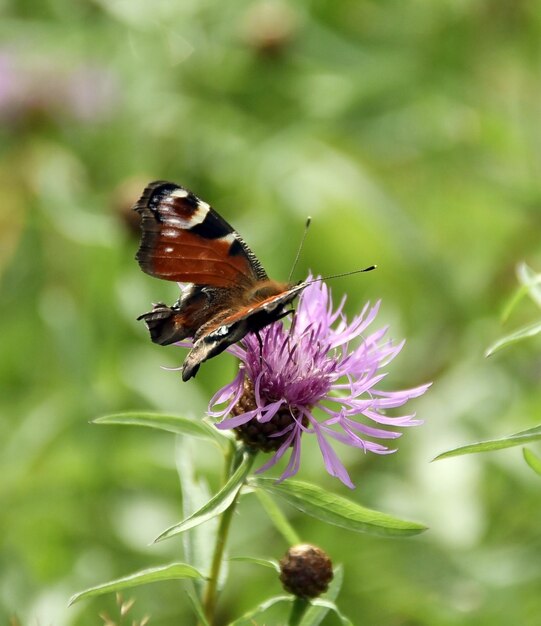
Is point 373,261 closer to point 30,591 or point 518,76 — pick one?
point 518,76

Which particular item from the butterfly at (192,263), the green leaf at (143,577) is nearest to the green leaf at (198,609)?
the green leaf at (143,577)

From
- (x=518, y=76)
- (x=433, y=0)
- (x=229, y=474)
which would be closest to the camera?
(x=229, y=474)

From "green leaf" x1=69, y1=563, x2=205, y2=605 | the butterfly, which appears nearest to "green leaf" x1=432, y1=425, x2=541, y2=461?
"green leaf" x1=69, y1=563, x2=205, y2=605

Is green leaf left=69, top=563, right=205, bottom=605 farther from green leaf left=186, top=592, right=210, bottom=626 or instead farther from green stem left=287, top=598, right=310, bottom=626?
green stem left=287, top=598, right=310, bottom=626

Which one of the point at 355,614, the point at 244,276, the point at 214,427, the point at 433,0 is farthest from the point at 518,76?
the point at 214,427

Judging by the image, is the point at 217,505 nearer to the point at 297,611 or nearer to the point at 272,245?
the point at 297,611

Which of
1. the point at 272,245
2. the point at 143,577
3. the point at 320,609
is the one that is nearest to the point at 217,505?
the point at 143,577
